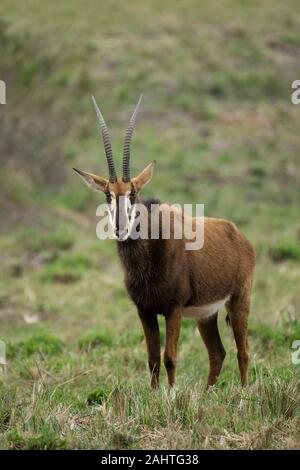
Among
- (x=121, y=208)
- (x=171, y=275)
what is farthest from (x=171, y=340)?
(x=121, y=208)

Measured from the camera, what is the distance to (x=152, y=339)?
7672 mm

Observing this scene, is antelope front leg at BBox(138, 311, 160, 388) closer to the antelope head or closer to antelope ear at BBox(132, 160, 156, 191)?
the antelope head

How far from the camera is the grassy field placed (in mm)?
6355

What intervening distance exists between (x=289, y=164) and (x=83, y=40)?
39.0 ft

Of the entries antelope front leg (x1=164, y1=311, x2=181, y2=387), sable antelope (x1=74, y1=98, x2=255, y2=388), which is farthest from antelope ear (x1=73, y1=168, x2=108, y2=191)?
antelope front leg (x1=164, y1=311, x2=181, y2=387)

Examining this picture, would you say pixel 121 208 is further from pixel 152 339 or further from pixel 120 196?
pixel 152 339

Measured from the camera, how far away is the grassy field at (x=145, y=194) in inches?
250

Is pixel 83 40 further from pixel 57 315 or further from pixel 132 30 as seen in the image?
pixel 57 315

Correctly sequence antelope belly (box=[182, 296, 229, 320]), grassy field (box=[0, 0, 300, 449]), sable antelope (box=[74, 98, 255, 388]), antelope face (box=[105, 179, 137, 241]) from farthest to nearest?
antelope belly (box=[182, 296, 229, 320]), sable antelope (box=[74, 98, 255, 388]), antelope face (box=[105, 179, 137, 241]), grassy field (box=[0, 0, 300, 449])

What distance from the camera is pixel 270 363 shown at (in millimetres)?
8617

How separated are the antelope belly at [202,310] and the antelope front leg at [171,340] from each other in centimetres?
37

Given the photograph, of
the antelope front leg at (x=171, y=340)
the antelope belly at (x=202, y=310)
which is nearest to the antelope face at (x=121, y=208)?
the antelope front leg at (x=171, y=340)

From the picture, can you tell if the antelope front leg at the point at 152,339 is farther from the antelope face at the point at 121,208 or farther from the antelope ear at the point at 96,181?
the antelope ear at the point at 96,181
